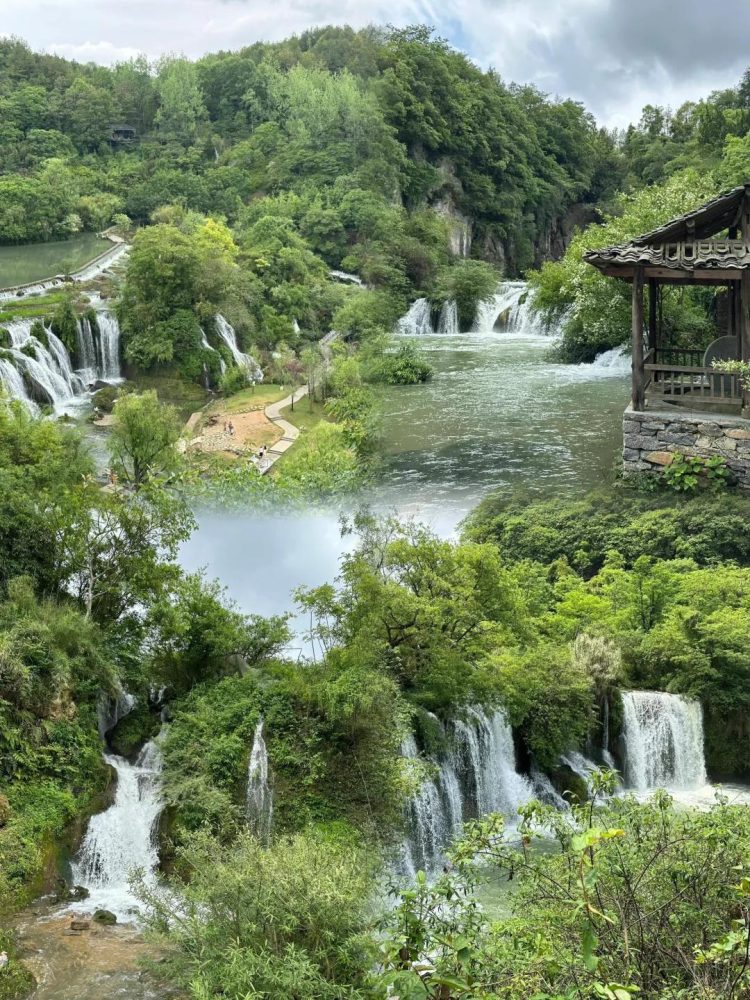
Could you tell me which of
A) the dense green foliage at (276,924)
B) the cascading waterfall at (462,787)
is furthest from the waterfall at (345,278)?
the dense green foliage at (276,924)

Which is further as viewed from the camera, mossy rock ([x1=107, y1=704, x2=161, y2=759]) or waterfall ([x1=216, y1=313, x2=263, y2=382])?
waterfall ([x1=216, y1=313, x2=263, y2=382])

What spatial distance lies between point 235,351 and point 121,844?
42.9 ft

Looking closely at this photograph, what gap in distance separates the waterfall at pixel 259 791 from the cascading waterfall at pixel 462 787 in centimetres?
168

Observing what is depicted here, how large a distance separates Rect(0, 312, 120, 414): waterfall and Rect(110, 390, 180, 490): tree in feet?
17.9

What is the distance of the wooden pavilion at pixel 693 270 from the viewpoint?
15047 mm

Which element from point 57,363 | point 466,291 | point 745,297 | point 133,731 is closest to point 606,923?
point 133,731

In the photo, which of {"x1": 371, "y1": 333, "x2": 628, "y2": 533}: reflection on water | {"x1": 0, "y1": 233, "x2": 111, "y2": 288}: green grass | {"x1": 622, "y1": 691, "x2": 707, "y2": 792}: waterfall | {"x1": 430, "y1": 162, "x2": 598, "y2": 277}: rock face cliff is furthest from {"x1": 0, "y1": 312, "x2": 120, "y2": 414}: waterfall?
{"x1": 430, "y1": 162, "x2": 598, "y2": 277}: rock face cliff

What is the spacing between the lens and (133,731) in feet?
43.8

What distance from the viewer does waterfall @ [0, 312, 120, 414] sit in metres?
21.9

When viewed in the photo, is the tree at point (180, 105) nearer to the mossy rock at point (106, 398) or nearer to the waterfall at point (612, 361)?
the mossy rock at point (106, 398)

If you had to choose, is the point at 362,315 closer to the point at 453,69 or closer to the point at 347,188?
the point at 347,188

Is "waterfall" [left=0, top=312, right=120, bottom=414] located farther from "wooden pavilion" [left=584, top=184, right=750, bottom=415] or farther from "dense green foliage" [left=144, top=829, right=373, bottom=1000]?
"dense green foliage" [left=144, top=829, right=373, bottom=1000]

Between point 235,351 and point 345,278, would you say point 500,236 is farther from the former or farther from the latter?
point 235,351

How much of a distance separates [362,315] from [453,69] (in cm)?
2365
